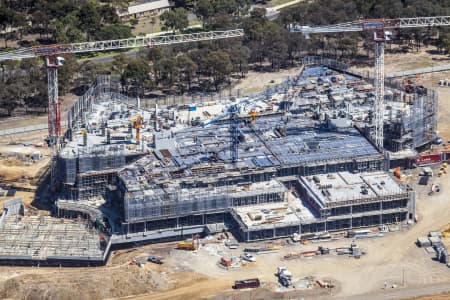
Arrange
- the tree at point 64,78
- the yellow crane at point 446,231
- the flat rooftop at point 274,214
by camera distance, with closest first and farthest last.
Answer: the flat rooftop at point 274,214 → the yellow crane at point 446,231 → the tree at point 64,78

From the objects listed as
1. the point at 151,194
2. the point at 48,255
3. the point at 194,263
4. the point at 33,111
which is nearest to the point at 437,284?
the point at 194,263

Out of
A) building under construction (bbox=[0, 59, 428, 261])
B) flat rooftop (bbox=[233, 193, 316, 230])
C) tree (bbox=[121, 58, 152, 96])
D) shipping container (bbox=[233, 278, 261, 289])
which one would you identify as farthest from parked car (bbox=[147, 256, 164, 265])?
tree (bbox=[121, 58, 152, 96])

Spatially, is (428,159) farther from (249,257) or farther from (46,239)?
(46,239)

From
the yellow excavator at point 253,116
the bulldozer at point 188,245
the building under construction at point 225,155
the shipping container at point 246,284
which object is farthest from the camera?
the yellow excavator at point 253,116

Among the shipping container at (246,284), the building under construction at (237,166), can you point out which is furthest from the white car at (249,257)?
the shipping container at (246,284)

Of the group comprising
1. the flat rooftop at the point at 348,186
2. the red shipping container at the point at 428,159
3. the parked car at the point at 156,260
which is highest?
the red shipping container at the point at 428,159

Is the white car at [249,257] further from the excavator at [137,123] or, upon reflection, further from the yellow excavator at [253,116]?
the yellow excavator at [253,116]

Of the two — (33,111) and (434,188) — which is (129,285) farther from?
(33,111)
